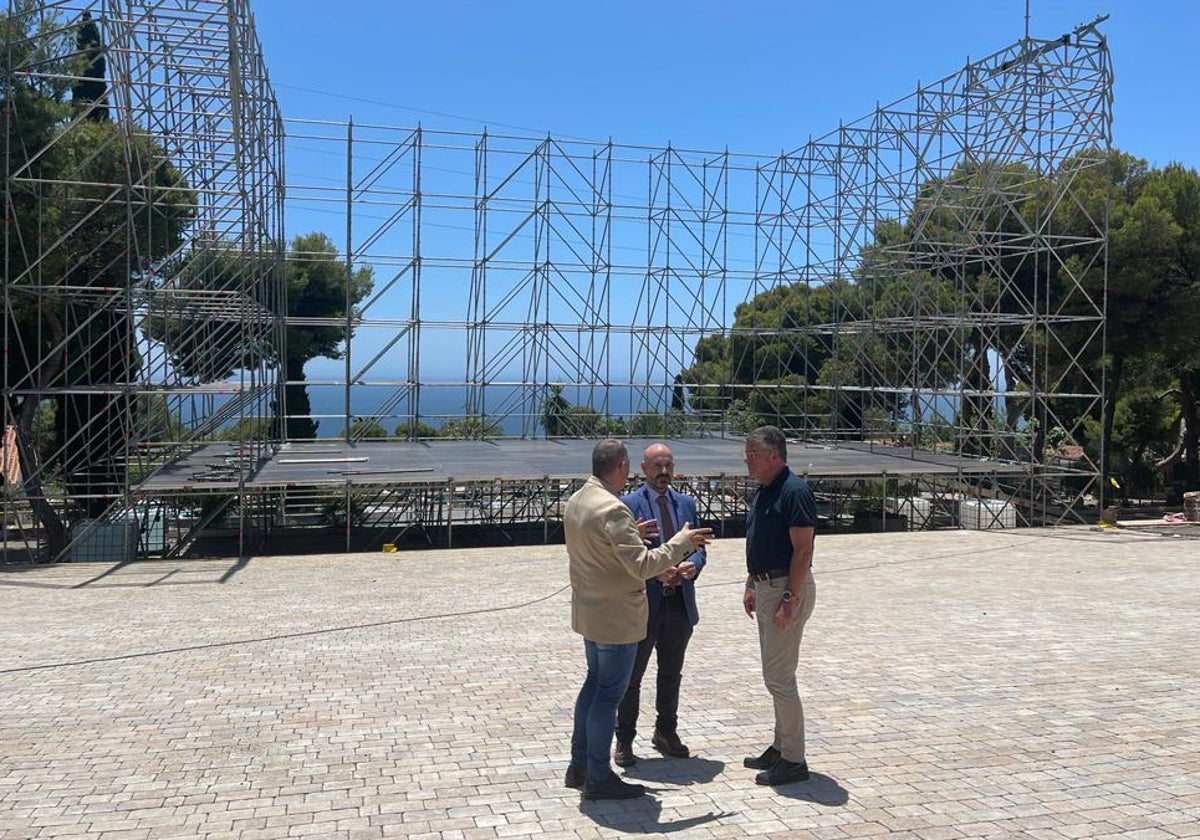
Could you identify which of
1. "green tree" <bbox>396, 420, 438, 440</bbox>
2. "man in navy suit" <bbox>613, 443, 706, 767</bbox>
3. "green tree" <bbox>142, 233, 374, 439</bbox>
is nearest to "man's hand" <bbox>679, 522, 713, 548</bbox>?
"man in navy suit" <bbox>613, 443, 706, 767</bbox>

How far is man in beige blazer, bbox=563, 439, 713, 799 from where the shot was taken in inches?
151

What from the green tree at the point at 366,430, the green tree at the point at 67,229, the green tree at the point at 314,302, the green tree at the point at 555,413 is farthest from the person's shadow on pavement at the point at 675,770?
the green tree at the point at 314,302

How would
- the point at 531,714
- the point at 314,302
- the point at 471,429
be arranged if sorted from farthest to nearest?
the point at 314,302
the point at 471,429
the point at 531,714

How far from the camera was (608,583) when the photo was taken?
388 centimetres

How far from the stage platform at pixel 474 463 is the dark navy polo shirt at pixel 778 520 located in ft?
29.9

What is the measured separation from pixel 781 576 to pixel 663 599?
1.79 feet

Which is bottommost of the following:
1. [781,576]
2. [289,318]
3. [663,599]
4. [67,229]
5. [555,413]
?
[663,599]

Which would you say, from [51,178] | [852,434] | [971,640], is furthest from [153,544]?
[852,434]

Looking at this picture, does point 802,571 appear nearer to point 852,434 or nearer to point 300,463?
point 300,463

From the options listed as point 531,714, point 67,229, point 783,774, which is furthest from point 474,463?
point 783,774

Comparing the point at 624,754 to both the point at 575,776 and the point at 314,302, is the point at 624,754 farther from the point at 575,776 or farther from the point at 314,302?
the point at 314,302

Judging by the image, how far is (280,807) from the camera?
3986 mm

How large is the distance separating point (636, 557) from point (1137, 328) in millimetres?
17578

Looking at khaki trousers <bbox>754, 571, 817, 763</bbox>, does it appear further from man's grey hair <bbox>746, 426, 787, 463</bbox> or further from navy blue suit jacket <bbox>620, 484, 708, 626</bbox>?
man's grey hair <bbox>746, 426, 787, 463</bbox>
